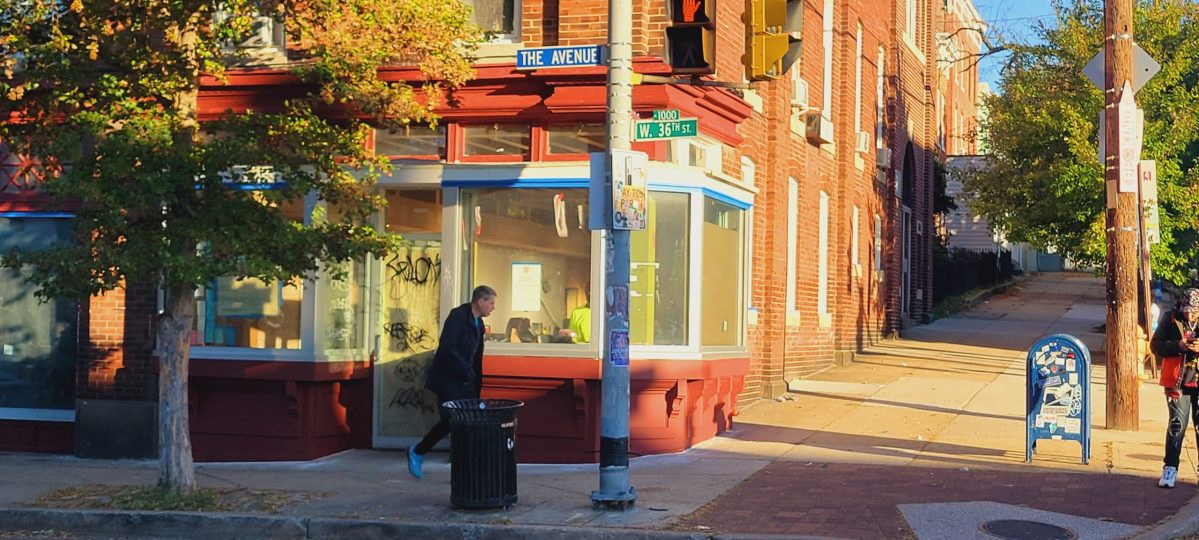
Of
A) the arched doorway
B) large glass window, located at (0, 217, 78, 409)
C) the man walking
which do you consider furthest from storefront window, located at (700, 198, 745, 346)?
the arched doorway

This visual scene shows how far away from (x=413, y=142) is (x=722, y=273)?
11.0 feet

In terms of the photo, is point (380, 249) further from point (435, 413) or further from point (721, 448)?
point (721, 448)

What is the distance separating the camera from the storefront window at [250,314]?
12.8 metres

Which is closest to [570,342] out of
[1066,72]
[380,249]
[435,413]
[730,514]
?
[435,413]

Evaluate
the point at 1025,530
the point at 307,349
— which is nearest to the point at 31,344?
the point at 307,349

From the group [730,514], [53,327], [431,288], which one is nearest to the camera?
[730,514]

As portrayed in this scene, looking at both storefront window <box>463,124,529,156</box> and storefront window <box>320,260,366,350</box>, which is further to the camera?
storefront window <box>320,260,366,350</box>

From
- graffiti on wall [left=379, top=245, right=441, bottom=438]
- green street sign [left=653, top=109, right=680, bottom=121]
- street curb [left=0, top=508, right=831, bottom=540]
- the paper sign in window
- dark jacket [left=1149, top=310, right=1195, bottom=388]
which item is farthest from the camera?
graffiti on wall [left=379, top=245, right=441, bottom=438]

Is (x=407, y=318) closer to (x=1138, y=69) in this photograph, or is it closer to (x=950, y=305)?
(x=1138, y=69)

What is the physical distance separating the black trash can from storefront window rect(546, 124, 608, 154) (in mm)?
3542

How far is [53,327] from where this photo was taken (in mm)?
13852

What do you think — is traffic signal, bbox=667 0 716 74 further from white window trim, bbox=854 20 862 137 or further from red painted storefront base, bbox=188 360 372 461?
white window trim, bbox=854 20 862 137

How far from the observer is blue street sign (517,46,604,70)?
Answer: 955 cm

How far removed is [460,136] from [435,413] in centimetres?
275
